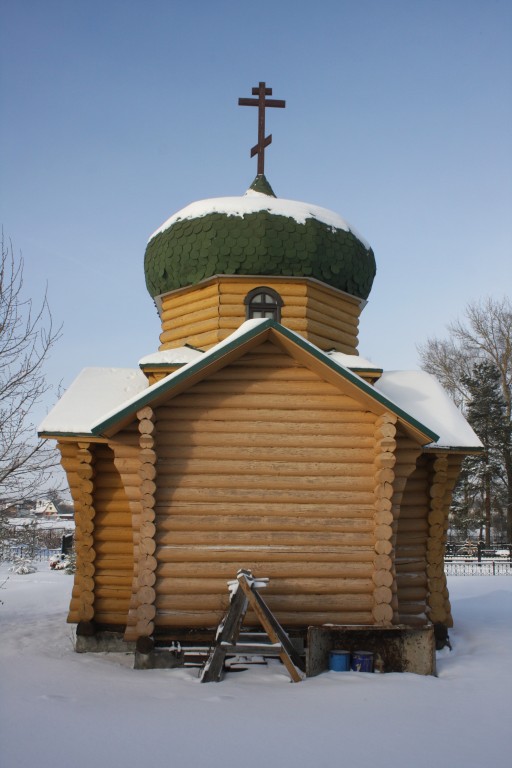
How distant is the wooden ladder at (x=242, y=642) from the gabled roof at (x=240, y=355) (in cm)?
225

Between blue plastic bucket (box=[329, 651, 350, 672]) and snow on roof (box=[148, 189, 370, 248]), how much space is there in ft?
21.0

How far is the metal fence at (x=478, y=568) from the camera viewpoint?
21906 mm

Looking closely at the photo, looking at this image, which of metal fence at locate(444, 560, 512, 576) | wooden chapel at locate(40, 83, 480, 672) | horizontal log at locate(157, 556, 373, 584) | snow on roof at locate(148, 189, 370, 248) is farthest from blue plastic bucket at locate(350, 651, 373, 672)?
metal fence at locate(444, 560, 512, 576)

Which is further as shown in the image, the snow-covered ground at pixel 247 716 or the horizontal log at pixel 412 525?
the horizontal log at pixel 412 525

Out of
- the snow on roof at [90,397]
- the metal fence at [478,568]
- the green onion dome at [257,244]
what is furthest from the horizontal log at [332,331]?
the metal fence at [478,568]

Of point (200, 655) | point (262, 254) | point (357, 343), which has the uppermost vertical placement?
point (262, 254)

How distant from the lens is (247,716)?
212 inches

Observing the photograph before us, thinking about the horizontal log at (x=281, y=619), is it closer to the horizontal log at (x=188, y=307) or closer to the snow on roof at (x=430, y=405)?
the snow on roof at (x=430, y=405)

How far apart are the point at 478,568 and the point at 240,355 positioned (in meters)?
18.7

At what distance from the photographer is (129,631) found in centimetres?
750

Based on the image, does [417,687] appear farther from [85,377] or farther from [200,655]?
[85,377]

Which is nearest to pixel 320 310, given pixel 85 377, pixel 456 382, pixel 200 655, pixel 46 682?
pixel 85 377

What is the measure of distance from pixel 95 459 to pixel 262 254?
401 centimetres

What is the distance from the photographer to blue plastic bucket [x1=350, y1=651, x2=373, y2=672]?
7.07 meters
